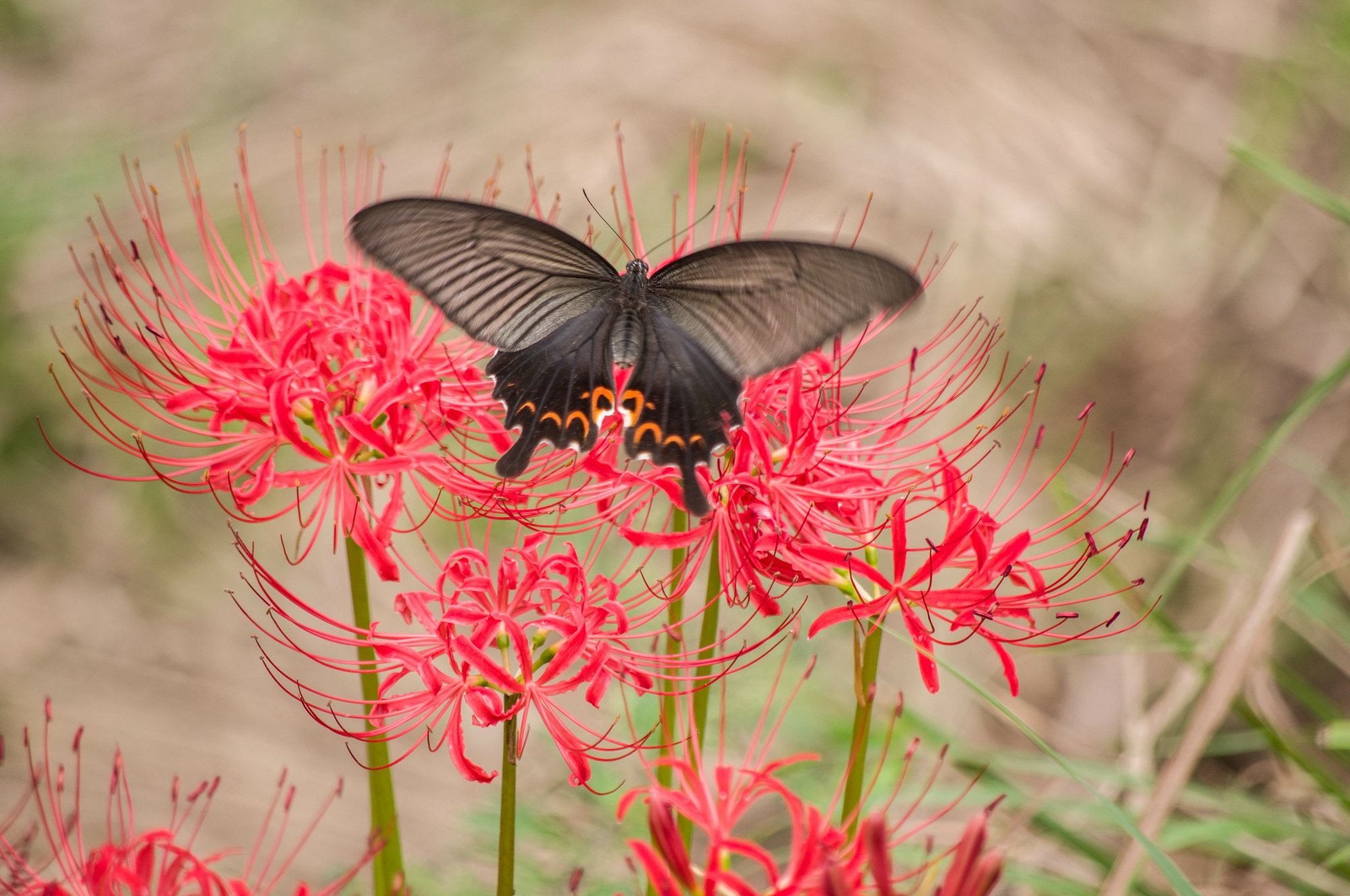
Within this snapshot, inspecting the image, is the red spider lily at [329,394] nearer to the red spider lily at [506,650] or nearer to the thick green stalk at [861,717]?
the red spider lily at [506,650]

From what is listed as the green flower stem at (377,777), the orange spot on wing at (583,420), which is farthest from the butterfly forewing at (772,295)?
the green flower stem at (377,777)

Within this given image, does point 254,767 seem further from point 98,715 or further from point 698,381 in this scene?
point 698,381

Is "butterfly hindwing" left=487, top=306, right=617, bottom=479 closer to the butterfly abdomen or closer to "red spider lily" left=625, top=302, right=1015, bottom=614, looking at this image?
the butterfly abdomen

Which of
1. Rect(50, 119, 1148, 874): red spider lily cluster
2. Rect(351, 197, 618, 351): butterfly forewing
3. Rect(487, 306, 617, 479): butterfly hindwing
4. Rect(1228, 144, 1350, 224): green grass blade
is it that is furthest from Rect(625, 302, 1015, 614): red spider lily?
Rect(1228, 144, 1350, 224): green grass blade

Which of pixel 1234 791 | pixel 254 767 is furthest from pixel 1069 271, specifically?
pixel 254 767

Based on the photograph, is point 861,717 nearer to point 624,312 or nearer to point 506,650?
point 506,650
